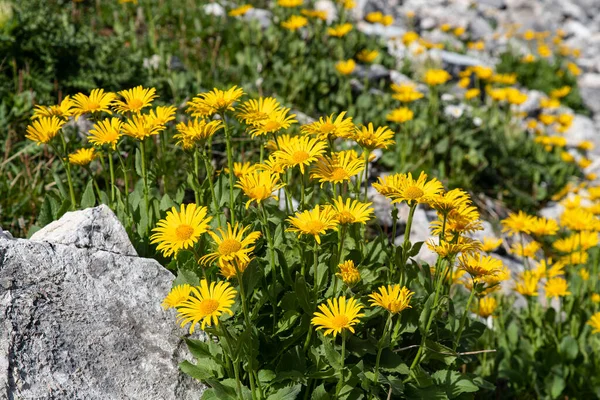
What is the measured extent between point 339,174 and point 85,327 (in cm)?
115

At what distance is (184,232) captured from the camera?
2.36 meters

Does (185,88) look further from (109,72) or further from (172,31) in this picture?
(172,31)

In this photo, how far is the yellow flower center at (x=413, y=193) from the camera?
252 centimetres

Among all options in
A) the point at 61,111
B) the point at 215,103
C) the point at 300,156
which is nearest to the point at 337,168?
the point at 300,156

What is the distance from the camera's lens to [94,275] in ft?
8.82

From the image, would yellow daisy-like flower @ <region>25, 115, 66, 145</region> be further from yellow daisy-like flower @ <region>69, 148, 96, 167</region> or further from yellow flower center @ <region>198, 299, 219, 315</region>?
yellow flower center @ <region>198, 299, 219, 315</region>

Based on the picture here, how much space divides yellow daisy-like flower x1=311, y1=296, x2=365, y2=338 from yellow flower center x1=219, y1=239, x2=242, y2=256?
1.21 ft

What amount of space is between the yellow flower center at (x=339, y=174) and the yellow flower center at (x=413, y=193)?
243mm

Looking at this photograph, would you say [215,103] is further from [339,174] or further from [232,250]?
[232,250]

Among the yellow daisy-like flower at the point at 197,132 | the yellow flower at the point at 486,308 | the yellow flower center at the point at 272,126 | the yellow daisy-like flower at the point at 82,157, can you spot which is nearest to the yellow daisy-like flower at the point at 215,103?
the yellow daisy-like flower at the point at 197,132

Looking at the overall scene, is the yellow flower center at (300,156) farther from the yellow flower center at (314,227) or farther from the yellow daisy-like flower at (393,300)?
the yellow daisy-like flower at (393,300)

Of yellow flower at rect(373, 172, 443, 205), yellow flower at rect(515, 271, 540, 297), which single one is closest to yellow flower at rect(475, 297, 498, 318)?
yellow flower at rect(515, 271, 540, 297)

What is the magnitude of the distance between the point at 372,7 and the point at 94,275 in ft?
27.5

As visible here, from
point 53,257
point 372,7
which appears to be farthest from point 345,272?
point 372,7
